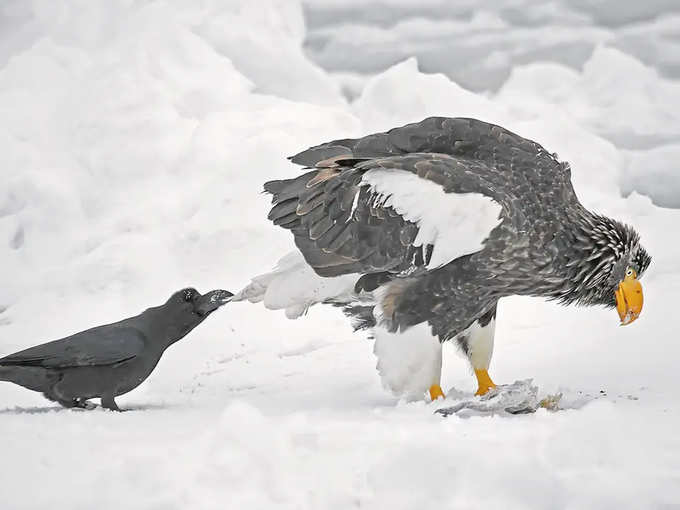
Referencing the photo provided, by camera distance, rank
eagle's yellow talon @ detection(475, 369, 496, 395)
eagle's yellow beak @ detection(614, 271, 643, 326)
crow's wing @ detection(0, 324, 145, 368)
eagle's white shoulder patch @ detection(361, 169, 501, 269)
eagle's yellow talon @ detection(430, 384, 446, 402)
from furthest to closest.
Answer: eagle's yellow talon @ detection(475, 369, 496, 395) < eagle's yellow beak @ detection(614, 271, 643, 326) < eagle's yellow talon @ detection(430, 384, 446, 402) < crow's wing @ detection(0, 324, 145, 368) < eagle's white shoulder patch @ detection(361, 169, 501, 269)

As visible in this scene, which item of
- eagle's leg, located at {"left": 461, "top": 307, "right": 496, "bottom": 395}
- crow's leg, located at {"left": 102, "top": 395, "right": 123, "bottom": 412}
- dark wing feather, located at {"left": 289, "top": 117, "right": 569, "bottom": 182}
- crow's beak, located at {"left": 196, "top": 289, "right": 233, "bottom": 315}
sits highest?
dark wing feather, located at {"left": 289, "top": 117, "right": 569, "bottom": 182}

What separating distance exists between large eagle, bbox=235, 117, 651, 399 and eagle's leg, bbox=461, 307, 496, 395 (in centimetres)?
1

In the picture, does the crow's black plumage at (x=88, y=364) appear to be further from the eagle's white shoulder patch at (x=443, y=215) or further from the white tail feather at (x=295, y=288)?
the eagle's white shoulder patch at (x=443, y=215)

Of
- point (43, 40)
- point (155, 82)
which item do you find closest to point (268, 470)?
Answer: point (155, 82)

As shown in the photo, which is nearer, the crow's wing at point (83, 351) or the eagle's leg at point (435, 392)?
the crow's wing at point (83, 351)

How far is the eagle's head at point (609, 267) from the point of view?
4.34m

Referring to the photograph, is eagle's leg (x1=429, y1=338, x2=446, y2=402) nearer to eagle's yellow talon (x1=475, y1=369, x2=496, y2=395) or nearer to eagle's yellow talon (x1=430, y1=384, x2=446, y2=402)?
eagle's yellow talon (x1=430, y1=384, x2=446, y2=402)

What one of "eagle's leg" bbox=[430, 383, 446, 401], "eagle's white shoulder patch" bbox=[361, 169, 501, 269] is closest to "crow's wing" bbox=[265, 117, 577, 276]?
"eagle's white shoulder patch" bbox=[361, 169, 501, 269]

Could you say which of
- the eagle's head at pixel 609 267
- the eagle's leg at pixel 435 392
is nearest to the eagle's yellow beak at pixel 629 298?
the eagle's head at pixel 609 267

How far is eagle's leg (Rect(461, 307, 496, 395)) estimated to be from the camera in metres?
4.62

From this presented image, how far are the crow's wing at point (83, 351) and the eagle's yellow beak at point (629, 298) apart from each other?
2275 mm

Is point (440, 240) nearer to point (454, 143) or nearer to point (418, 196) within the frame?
point (418, 196)

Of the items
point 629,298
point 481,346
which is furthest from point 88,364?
point 629,298

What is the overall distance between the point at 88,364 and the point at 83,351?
0.06 metres
